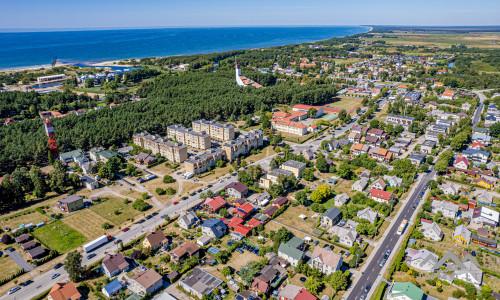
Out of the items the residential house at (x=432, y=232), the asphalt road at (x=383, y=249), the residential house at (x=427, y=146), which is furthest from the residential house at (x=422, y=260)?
the residential house at (x=427, y=146)

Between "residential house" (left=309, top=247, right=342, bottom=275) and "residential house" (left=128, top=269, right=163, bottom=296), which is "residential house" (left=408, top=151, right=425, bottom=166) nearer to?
"residential house" (left=309, top=247, right=342, bottom=275)

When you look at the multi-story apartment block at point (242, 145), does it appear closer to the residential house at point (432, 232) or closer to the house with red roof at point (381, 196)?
the house with red roof at point (381, 196)

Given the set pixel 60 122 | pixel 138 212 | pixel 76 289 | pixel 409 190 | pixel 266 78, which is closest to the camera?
pixel 76 289

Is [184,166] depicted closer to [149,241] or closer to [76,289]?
[149,241]

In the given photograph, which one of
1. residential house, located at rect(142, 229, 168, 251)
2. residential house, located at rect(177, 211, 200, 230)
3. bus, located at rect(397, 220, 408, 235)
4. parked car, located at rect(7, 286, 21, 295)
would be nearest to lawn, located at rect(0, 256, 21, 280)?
parked car, located at rect(7, 286, 21, 295)

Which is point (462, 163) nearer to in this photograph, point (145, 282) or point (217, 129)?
point (217, 129)

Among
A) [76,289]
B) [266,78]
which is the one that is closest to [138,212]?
[76,289]
